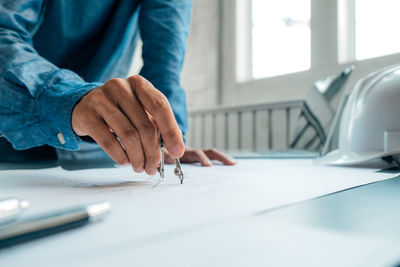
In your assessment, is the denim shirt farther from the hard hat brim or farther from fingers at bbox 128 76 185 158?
the hard hat brim

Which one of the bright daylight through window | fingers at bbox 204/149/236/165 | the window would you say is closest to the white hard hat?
fingers at bbox 204/149/236/165

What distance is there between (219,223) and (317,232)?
6 cm

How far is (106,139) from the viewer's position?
1.22ft

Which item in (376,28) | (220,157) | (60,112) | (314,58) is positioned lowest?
(220,157)

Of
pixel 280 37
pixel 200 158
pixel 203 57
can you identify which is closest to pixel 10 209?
pixel 200 158

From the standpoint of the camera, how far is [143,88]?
1.21 ft

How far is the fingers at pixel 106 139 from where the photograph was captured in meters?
Result: 0.37

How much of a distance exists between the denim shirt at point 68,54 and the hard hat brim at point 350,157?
1.18 ft

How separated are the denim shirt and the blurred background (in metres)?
0.62

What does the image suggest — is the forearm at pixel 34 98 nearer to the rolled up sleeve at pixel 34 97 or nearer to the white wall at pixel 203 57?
the rolled up sleeve at pixel 34 97

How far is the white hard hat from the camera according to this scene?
55 centimetres

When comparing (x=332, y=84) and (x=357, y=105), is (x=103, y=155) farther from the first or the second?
(x=332, y=84)

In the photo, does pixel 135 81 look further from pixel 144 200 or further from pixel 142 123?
pixel 144 200

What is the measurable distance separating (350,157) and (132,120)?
0.43 m
